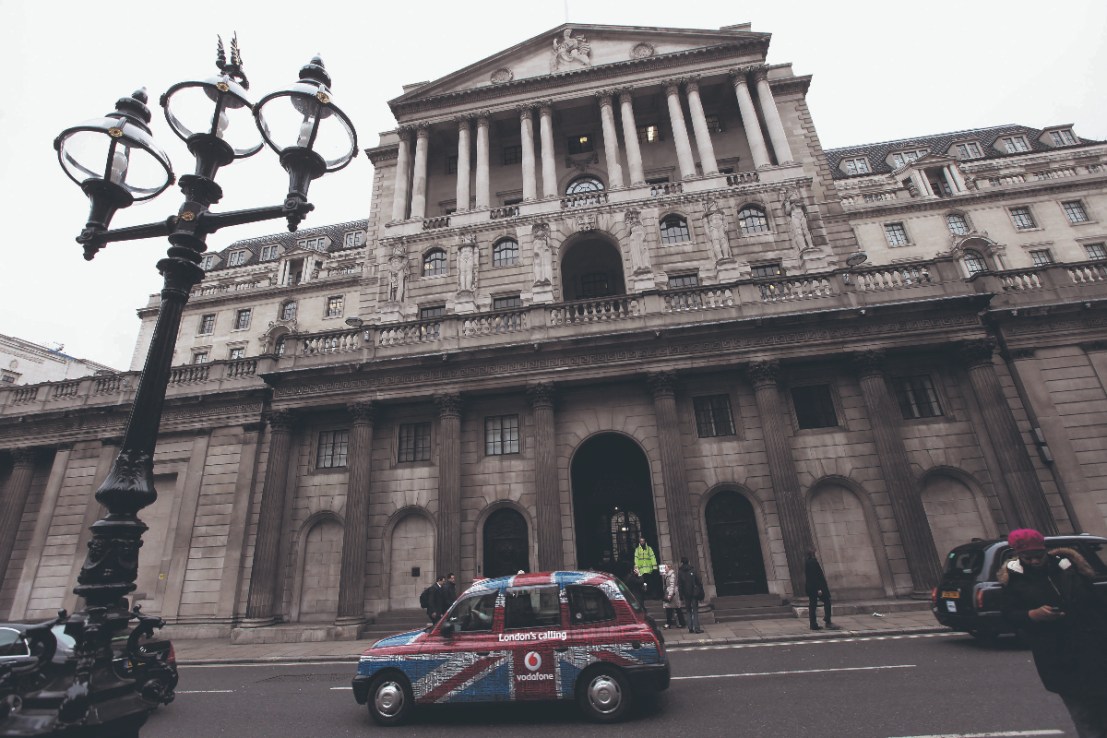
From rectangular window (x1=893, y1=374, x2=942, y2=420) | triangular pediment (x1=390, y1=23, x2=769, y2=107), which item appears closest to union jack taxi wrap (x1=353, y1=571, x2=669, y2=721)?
rectangular window (x1=893, y1=374, x2=942, y2=420)

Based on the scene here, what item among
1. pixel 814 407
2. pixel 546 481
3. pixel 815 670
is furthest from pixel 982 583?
pixel 546 481

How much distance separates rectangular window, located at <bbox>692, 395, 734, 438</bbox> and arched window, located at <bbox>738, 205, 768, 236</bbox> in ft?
29.1

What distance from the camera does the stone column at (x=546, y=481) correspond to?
55.8 ft

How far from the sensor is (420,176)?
27359mm

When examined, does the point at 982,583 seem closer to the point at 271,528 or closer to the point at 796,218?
the point at 796,218

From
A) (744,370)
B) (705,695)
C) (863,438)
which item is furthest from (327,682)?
(863,438)

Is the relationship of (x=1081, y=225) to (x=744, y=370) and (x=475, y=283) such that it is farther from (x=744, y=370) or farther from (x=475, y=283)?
(x=475, y=283)

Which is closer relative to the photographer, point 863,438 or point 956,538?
point 956,538

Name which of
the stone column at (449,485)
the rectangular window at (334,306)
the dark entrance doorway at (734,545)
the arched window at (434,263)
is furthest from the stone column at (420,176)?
the dark entrance doorway at (734,545)

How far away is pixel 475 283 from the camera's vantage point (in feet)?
78.9

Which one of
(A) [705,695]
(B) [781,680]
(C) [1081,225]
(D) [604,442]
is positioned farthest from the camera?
(C) [1081,225]

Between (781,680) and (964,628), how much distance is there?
478 centimetres

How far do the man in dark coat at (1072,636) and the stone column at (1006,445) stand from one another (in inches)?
566

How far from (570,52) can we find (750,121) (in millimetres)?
11241
